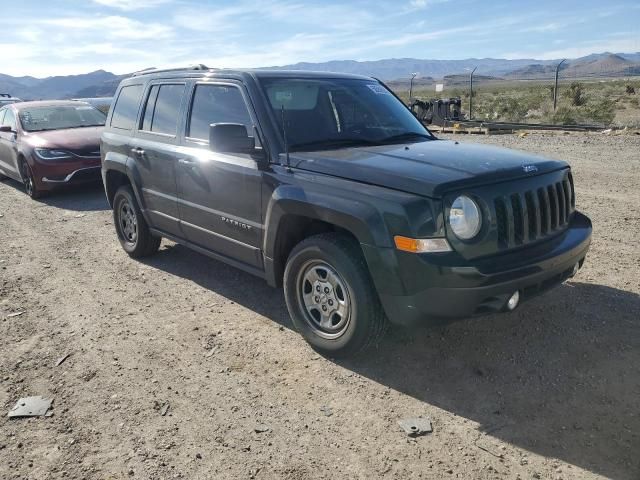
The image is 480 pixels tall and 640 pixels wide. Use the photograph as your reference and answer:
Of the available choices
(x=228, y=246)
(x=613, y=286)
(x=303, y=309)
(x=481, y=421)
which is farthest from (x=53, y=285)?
(x=613, y=286)

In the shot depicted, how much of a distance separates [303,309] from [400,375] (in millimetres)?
833

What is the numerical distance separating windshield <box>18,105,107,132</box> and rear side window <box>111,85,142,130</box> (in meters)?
5.14

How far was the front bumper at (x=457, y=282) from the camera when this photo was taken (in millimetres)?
3057

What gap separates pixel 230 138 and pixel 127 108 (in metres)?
2.61

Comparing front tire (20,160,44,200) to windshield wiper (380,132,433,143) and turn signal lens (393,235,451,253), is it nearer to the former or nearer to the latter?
windshield wiper (380,132,433,143)

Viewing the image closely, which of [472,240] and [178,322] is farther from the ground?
[472,240]

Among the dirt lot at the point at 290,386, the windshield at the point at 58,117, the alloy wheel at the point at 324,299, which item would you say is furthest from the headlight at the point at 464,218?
the windshield at the point at 58,117

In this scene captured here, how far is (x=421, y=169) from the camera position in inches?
132

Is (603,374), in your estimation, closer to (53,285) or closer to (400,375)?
(400,375)

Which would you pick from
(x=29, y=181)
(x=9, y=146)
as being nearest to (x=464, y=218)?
(x=29, y=181)

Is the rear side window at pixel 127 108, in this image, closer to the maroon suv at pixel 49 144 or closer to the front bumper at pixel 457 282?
the front bumper at pixel 457 282

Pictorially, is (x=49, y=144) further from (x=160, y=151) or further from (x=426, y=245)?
(x=426, y=245)

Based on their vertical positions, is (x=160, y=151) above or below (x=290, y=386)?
above

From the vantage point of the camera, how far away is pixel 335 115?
4.42 metres
